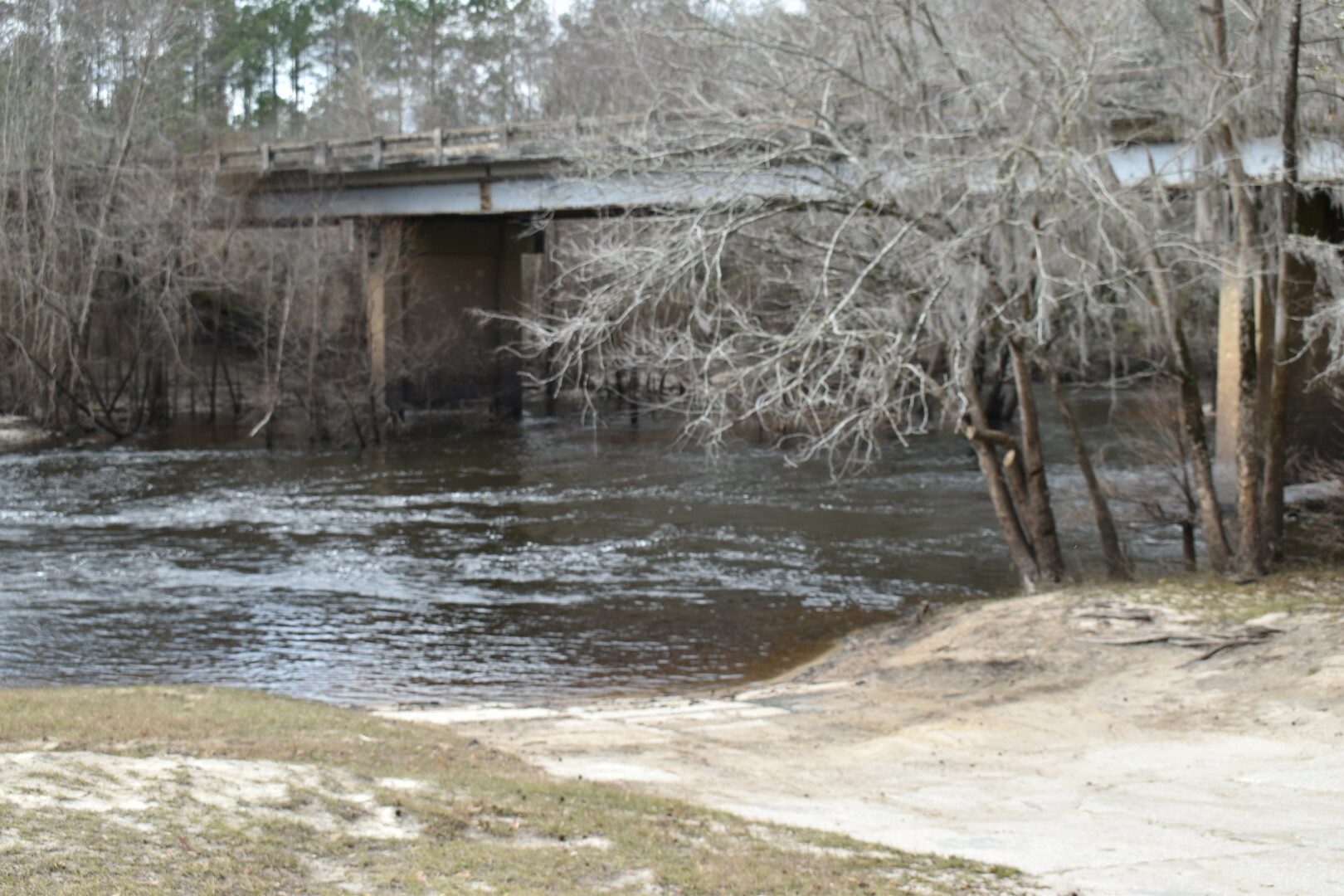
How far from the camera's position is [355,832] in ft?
17.5

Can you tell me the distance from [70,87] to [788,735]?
2949 cm

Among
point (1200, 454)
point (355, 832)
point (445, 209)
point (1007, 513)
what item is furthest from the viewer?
point (445, 209)

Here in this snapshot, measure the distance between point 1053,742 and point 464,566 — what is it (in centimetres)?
1055

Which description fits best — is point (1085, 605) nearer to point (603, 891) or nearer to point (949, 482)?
point (603, 891)

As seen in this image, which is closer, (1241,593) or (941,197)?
(1241,593)

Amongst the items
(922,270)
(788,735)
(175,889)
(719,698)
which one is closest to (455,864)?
(175,889)

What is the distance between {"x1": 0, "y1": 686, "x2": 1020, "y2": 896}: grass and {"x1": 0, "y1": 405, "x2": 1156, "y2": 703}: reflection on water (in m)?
4.49

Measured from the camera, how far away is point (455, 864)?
4.94 metres

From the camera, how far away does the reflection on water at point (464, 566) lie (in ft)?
40.3

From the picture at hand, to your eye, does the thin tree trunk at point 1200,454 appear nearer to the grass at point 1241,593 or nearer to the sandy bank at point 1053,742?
the grass at point 1241,593

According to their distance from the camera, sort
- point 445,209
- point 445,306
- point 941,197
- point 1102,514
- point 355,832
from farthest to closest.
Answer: point 445,306 < point 445,209 < point 1102,514 < point 941,197 < point 355,832

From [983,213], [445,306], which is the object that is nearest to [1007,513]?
[983,213]

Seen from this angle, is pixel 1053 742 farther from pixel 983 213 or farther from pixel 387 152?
pixel 387 152

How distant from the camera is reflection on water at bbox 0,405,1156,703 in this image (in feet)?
40.3
